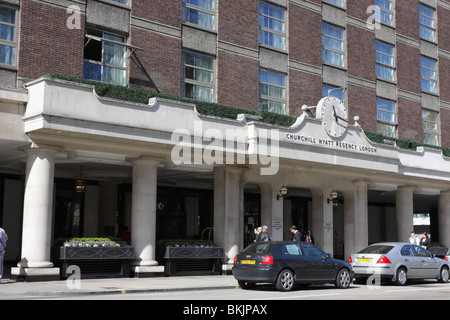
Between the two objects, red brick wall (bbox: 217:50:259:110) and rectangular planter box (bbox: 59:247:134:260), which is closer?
rectangular planter box (bbox: 59:247:134:260)

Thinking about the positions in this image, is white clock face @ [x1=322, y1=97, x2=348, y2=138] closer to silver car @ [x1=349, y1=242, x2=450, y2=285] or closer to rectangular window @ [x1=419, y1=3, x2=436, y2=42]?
silver car @ [x1=349, y1=242, x2=450, y2=285]

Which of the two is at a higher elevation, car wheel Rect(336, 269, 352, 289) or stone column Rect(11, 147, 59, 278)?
stone column Rect(11, 147, 59, 278)

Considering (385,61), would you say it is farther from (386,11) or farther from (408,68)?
(386,11)

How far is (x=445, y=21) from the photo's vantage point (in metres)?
37.2

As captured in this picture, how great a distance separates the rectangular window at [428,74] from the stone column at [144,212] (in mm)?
21105

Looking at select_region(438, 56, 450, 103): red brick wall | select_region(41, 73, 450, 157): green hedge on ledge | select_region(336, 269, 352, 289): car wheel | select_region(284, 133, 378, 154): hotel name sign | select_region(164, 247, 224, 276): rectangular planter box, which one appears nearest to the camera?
select_region(336, 269, 352, 289): car wheel

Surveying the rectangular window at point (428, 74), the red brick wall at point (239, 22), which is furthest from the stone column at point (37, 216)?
the rectangular window at point (428, 74)

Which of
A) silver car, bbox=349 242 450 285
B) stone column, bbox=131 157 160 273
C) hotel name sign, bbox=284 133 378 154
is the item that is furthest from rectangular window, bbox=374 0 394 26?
stone column, bbox=131 157 160 273

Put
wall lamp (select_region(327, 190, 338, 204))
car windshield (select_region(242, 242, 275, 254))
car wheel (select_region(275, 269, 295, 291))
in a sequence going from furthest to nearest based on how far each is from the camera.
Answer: wall lamp (select_region(327, 190, 338, 204)) < car windshield (select_region(242, 242, 275, 254)) < car wheel (select_region(275, 269, 295, 291))

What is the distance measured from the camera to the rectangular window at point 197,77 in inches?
960

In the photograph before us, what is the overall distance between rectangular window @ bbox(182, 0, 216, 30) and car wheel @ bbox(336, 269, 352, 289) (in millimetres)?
12439

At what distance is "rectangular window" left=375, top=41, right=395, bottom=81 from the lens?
3278 centimetres

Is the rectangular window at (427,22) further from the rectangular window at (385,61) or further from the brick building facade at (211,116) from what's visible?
the rectangular window at (385,61)
